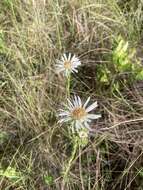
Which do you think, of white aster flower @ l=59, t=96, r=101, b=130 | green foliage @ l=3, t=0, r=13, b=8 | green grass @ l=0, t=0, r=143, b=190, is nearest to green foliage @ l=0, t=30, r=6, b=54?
green grass @ l=0, t=0, r=143, b=190

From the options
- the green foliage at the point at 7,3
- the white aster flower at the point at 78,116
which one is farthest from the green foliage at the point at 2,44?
the white aster flower at the point at 78,116

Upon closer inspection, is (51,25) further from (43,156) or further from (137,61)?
(43,156)

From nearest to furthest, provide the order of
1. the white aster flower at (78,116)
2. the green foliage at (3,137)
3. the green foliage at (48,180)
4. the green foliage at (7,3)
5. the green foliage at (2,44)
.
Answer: the white aster flower at (78,116) → the green foliage at (48,180) → the green foliage at (3,137) → the green foliage at (2,44) → the green foliage at (7,3)

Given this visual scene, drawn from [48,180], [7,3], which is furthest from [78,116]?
[7,3]

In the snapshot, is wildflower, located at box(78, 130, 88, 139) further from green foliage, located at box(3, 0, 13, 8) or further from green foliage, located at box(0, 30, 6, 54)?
green foliage, located at box(3, 0, 13, 8)

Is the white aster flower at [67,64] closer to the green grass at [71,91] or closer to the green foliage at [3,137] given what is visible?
the green grass at [71,91]

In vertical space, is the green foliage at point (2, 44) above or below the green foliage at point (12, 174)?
above

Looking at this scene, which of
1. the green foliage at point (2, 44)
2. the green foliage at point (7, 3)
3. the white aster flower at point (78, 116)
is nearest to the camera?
the white aster flower at point (78, 116)

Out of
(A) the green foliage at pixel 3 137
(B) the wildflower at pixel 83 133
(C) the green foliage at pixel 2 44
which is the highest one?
(C) the green foliage at pixel 2 44

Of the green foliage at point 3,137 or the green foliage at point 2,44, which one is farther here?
the green foliage at point 2,44
